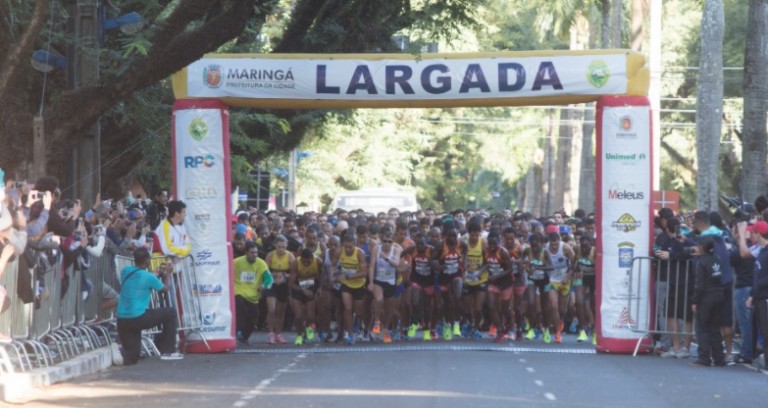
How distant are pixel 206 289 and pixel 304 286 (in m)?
2.53

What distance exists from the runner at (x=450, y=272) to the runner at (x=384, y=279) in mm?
745

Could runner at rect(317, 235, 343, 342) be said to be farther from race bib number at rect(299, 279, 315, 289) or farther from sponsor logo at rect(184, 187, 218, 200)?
sponsor logo at rect(184, 187, 218, 200)

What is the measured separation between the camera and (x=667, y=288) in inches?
774

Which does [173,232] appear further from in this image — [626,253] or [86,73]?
[626,253]

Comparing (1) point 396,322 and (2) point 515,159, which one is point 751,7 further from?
(2) point 515,159

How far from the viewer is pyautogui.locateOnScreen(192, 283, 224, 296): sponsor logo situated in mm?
20016

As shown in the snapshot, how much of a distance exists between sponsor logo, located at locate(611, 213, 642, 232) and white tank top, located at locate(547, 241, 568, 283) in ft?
9.74

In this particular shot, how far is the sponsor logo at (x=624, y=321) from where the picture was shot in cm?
1978

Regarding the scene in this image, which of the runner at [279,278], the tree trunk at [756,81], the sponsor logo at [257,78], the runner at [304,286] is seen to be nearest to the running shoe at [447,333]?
the runner at [304,286]

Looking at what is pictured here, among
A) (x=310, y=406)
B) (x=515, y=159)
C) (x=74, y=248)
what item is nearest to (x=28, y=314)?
(x=74, y=248)

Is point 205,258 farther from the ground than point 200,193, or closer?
closer

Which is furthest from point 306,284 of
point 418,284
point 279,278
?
point 418,284

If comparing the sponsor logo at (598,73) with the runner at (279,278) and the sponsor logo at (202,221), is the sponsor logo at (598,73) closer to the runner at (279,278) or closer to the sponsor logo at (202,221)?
the sponsor logo at (202,221)

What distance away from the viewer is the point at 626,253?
65.1 feet
